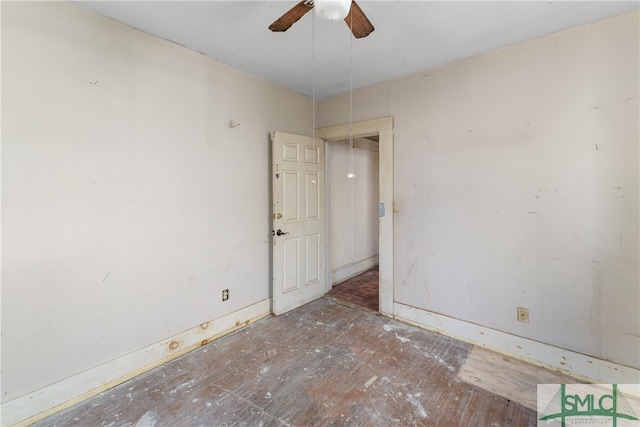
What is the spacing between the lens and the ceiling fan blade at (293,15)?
52.5 inches

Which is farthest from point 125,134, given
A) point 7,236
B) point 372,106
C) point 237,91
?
point 372,106

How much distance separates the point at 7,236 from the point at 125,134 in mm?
907

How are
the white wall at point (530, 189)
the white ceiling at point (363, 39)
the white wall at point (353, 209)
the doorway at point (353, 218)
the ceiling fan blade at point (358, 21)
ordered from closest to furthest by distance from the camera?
the ceiling fan blade at point (358, 21) < the white ceiling at point (363, 39) < the white wall at point (530, 189) < the doorway at point (353, 218) < the white wall at point (353, 209)

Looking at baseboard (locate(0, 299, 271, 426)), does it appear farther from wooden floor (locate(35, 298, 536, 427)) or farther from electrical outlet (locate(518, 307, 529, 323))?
electrical outlet (locate(518, 307, 529, 323))

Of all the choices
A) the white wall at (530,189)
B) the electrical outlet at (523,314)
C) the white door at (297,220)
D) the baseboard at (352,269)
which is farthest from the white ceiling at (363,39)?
the baseboard at (352,269)

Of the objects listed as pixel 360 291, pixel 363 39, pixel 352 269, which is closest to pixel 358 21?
pixel 363 39

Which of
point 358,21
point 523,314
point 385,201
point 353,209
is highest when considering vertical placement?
point 358,21

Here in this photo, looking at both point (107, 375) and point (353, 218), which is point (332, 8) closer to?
point (107, 375)

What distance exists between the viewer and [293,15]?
1.42 m

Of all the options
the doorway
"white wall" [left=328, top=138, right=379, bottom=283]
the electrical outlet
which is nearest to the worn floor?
the doorway

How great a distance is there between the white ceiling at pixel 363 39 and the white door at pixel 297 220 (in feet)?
2.85

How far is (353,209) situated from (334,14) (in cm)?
354

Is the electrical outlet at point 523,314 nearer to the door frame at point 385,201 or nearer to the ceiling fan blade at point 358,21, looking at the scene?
the door frame at point 385,201

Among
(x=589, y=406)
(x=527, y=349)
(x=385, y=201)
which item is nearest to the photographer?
(x=589, y=406)
